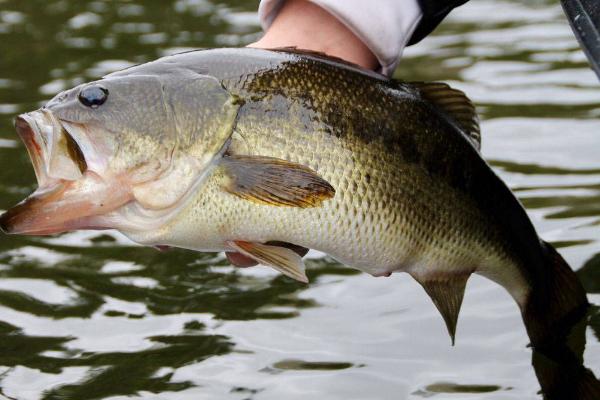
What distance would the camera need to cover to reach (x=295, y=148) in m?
3.14

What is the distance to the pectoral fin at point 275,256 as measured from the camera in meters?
3.17

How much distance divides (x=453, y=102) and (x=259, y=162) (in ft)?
2.16

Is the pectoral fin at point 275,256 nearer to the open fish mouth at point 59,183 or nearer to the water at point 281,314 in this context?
the open fish mouth at point 59,183

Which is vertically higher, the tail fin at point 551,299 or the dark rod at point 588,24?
the dark rod at point 588,24

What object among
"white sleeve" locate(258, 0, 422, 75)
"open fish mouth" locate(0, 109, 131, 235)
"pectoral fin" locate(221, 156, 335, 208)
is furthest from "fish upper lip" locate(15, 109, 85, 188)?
"white sleeve" locate(258, 0, 422, 75)

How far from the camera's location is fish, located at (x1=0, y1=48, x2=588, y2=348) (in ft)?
10.1

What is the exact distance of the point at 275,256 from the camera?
10.5ft

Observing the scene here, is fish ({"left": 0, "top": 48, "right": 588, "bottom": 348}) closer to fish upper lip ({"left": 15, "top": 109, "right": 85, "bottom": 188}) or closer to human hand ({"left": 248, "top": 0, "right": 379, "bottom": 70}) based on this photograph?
fish upper lip ({"left": 15, "top": 109, "right": 85, "bottom": 188})

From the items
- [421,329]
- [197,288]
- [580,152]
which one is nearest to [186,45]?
[580,152]

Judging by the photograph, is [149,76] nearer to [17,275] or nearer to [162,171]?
[162,171]

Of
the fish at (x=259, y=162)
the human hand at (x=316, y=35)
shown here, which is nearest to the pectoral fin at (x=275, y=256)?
the fish at (x=259, y=162)

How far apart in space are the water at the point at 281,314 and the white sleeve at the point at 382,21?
37.4 inches

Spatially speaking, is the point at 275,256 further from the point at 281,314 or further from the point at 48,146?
the point at 281,314

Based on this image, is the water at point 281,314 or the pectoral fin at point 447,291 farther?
the water at point 281,314
